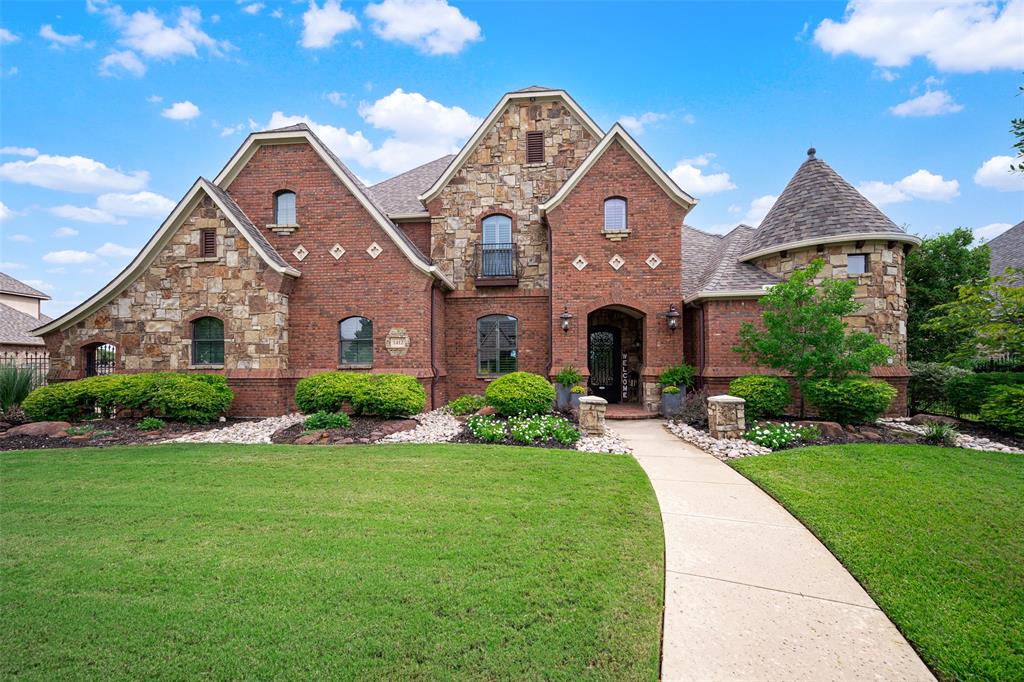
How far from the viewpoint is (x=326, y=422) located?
1022 centimetres

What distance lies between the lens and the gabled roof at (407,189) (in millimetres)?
15935

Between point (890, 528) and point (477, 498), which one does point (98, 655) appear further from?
point (890, 528)

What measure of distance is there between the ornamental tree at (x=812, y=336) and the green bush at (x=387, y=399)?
27.5 feet

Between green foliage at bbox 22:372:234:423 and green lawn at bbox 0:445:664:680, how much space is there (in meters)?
4.15

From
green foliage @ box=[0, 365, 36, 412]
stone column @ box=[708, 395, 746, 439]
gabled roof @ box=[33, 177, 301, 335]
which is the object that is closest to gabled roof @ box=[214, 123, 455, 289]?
gabled roof @ box=[33, 177, 301, 335]

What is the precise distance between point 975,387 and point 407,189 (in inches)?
712

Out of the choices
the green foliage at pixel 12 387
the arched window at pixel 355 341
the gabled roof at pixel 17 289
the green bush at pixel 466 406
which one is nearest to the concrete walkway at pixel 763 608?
the green bush at pixel 466 406

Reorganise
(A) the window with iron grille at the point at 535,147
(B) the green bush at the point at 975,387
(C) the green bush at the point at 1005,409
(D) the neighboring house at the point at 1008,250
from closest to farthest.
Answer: (C) the green bush at the point at 1005,409 < (B) the green bush at the point at 975,387 < (A) the window with iron grille at the point at 535,147 < (D) the neighboring house at the point at 1008,250

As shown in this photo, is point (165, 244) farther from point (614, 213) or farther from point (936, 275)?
point (936, 275)

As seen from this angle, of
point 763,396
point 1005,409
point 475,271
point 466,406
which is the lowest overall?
point 466,406

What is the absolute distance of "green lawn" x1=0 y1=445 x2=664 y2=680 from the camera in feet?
9.07

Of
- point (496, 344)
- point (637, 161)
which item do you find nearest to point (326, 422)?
point (496, 344)

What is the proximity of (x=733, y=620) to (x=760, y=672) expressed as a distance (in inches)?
21.3

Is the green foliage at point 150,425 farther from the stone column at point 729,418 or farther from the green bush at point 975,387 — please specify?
the green bush at point 975,387
